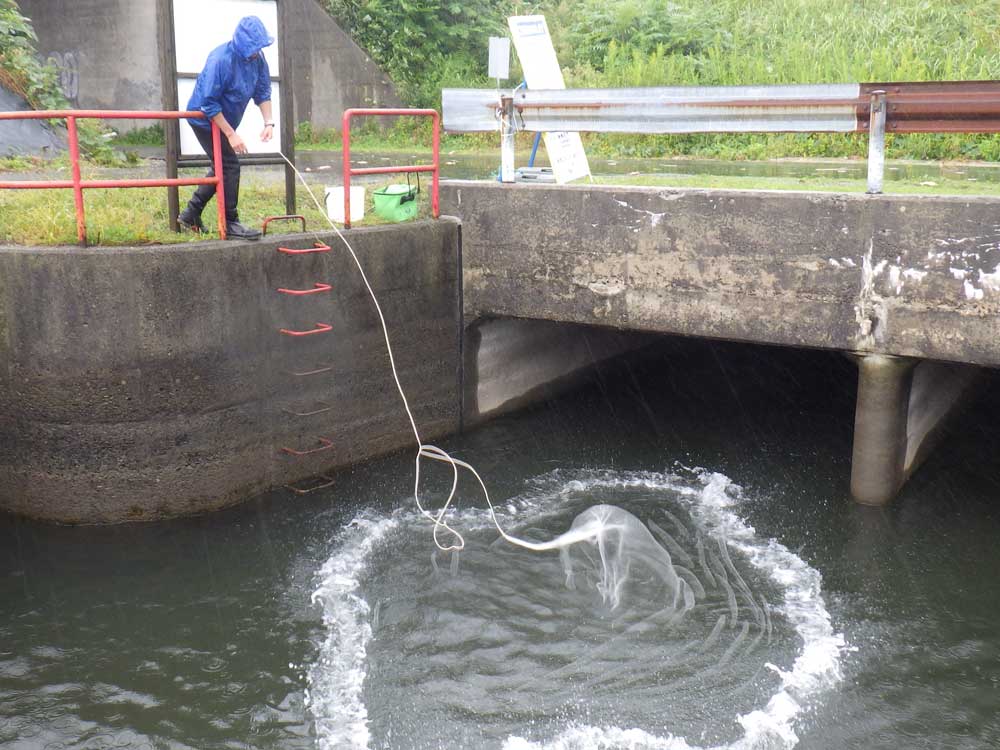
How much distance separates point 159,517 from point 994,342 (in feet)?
22.9

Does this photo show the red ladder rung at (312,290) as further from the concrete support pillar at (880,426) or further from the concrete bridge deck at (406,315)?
the concrete support pillar at (880,426)

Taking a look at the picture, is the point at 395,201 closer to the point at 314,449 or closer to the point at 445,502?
the point at 314,449

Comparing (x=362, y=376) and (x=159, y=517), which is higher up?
(x=362, y=376)

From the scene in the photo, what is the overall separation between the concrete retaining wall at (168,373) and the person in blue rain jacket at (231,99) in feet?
2.33

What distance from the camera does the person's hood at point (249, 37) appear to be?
28.4 ft

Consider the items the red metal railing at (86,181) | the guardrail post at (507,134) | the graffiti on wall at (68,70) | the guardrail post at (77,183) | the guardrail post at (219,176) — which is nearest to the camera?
the red metal railing at (86,181)

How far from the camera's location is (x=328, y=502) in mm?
9469

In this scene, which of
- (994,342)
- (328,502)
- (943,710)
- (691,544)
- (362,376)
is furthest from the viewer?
(362,376)

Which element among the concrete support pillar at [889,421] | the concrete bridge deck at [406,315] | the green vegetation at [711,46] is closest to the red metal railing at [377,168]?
the concrete bridge deck at [406,315]

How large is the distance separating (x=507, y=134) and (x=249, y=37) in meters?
2.70

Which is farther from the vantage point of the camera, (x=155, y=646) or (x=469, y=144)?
(x=469, y=144)

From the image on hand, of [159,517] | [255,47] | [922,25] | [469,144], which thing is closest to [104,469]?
[159,517]

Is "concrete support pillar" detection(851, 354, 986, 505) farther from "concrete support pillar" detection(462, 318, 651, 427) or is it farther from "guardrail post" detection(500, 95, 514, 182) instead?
"concrete support pillar" detection(462, 318, 651, 427)

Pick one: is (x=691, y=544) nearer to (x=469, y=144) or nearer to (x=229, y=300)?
(x=229, y=300)
